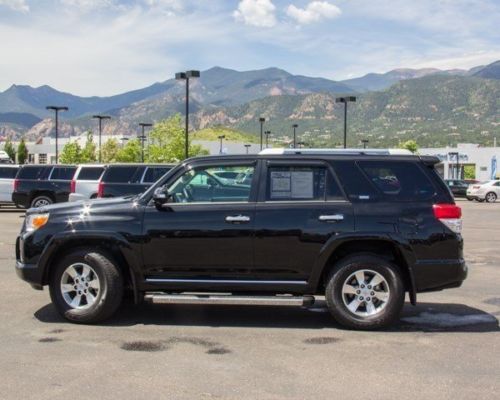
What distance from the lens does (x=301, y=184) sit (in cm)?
707

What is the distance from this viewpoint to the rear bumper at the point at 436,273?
22.4ft

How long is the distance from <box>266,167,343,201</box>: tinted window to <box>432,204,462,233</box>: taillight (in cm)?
102

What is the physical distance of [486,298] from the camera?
28.6 ft

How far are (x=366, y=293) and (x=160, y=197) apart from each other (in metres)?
2.37

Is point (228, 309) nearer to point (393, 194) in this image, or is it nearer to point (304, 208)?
point (304, 208)

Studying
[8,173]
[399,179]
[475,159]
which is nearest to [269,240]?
[399,179]

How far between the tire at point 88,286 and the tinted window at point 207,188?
41.2 inches

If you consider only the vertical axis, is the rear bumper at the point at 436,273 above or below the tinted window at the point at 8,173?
below

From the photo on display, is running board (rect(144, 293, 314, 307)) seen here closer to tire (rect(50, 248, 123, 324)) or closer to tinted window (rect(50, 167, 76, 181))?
tire (rect(50, 248, 123, 324))

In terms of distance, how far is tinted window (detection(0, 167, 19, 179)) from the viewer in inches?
918

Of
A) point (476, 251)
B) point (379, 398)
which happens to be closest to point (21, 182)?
point (476, 251)

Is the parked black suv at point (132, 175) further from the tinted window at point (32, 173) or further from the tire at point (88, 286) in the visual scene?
the tire at point (88, 286)

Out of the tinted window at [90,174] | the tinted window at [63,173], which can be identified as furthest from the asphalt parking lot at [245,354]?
the tinted window at [63,173]

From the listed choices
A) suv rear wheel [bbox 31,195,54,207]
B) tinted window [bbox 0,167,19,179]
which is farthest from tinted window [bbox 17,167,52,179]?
tinted window [bbox 0,167,19,179]
